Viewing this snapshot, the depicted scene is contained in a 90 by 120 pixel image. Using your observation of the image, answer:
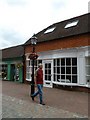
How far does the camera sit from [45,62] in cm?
2073

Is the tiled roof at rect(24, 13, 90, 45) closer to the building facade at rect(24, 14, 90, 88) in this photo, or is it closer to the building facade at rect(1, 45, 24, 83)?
the building facade at rect(24, 14, 90, 88)

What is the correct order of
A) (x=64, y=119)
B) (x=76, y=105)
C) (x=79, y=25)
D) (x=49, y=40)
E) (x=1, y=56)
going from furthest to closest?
(x=1, y=56), (x=49, y=40), (x=79, y=25), (x=76, y=105), (x=64, y=119)

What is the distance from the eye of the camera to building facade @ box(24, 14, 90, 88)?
652 inches

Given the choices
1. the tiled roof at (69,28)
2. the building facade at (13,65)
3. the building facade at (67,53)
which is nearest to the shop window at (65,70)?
the building facade at (67,53)

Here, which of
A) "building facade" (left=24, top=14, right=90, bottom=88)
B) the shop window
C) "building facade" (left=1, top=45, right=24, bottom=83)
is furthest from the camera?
"building facade" (left=1, top=45, right=24, bottom=83)

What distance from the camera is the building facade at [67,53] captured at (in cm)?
1655

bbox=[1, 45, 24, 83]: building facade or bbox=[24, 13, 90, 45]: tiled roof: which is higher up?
bbox=[24, 13, 90, 45]: tiled roof

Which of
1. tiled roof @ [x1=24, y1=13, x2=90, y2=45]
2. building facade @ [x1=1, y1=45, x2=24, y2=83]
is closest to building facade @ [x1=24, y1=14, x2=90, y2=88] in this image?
tiled roof @ [x1=24, y1=13, x2=90, y2=45]

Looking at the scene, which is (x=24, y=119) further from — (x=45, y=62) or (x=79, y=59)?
(x=45, y=62)

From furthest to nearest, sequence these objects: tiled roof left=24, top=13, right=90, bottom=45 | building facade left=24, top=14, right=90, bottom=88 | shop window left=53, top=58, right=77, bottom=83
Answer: tiled roof left=24, top=13, right=90, bottom=45, shop window left=53, top=58, right=77, bottom=83, building facade left=24, top=14, right=90, bottom=88

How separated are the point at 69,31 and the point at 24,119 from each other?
1168cm

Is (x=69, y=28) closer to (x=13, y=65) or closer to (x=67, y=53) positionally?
(x=67, y=53)

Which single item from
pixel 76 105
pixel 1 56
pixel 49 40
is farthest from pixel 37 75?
pixel 1 56

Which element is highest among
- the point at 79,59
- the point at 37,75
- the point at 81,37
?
the point at 81,37
